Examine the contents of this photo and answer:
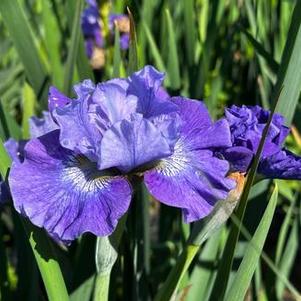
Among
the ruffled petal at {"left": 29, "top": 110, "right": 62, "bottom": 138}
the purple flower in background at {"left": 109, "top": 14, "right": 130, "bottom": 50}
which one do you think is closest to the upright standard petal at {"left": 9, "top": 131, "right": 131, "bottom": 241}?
the ruffled petal at {"left": 29, "top": 110, "right": 62, "bottom": 138}

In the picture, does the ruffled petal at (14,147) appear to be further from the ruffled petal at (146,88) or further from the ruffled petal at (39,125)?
the ruffled petal at (146,88)

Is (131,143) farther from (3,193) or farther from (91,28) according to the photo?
(91,28)

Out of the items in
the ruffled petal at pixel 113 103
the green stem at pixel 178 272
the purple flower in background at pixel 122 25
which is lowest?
the purple flower in background at pixel 122 25

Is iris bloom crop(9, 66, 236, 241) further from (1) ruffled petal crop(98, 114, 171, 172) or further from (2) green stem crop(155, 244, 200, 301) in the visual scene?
(2) green stem crop(155, 244, 200, 301)

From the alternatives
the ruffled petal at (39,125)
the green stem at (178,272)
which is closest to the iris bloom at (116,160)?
the green stem at (178,272)

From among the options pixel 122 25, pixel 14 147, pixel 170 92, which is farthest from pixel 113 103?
pixel 122 25

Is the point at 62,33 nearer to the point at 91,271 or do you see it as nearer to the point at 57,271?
the point at 91,271
